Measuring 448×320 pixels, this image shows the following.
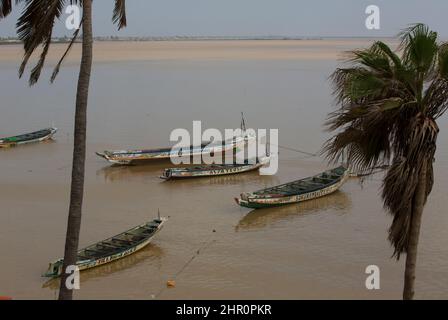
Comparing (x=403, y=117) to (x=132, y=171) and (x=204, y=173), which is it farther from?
(x=132, y=171)

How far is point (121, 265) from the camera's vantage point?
50.2ft

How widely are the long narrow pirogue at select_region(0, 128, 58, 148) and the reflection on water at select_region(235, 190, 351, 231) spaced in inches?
652

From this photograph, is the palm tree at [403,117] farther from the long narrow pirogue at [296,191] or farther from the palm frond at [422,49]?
the long narrow pirogue at [296,191]

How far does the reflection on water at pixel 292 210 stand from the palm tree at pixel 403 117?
12.7 metres

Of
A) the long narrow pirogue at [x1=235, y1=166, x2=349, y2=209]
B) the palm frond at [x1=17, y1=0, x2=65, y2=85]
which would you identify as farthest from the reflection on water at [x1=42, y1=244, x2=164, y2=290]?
the palm frond at [x1=17, y1=0, x2=65, y2=85]

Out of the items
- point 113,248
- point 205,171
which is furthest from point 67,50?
point 205,171

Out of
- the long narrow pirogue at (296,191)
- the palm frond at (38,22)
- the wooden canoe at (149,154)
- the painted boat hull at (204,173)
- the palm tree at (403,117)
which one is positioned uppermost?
the wooden canoe at (149,154)

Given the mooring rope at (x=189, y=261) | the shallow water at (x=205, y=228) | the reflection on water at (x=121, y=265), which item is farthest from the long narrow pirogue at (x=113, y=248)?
the mooring rope at (x=189, y=261)

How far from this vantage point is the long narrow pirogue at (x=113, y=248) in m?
14.3

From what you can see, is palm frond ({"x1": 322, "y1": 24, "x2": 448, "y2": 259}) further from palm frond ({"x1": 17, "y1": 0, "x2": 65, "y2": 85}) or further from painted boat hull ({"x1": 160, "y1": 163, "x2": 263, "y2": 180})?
painted boat hull ({"x1": 160, "y1": 163, "x2": 263, "y2": 180})

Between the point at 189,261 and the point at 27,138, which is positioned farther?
the point at 27,138

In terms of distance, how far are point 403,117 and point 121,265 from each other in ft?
35.1

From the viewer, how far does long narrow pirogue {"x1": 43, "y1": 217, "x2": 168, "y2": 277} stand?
1429 centimetres
